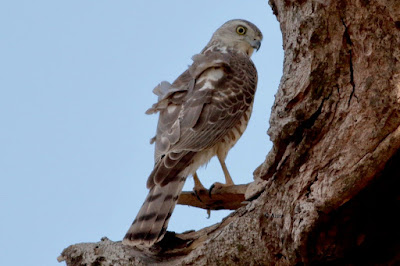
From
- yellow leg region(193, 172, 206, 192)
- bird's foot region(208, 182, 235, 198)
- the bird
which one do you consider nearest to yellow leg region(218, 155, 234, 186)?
the bird

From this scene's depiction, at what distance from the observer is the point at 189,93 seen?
5875mm

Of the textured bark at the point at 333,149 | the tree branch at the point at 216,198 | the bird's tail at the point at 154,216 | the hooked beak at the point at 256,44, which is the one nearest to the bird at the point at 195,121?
the bird's tail at the point at 154,216

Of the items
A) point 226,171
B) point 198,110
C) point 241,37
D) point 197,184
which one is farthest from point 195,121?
point 241,37

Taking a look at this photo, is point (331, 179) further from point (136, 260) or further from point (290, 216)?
point (136, 260)

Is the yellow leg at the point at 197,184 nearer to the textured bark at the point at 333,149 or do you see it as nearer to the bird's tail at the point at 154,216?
the bird's tail at the point at 154,216

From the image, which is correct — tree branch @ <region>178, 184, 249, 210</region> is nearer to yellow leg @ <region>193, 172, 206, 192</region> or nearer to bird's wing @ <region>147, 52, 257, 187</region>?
yellow leg @ <region>193, 172, 206, 192</region>

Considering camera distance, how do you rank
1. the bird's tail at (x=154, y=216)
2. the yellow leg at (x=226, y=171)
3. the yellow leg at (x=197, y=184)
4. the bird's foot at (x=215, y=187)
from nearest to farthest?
the bird's tail at (x=154, y=216) → the bird's foot at (x=215, y=187) → the yellow leg at (x=197, y=184) → the yellow leg at (x=226, y=171)

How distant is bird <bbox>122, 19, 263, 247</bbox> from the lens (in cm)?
492

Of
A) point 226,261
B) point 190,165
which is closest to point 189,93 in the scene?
point 190,165

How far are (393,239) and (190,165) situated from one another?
2017 mm

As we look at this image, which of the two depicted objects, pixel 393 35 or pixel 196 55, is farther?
pixel 196 55

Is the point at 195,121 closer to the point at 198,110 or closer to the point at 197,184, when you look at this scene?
the point at 198,110

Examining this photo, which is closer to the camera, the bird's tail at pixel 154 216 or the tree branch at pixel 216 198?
the bird's tail at pixel 154 216

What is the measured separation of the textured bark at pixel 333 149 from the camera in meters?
3.46
